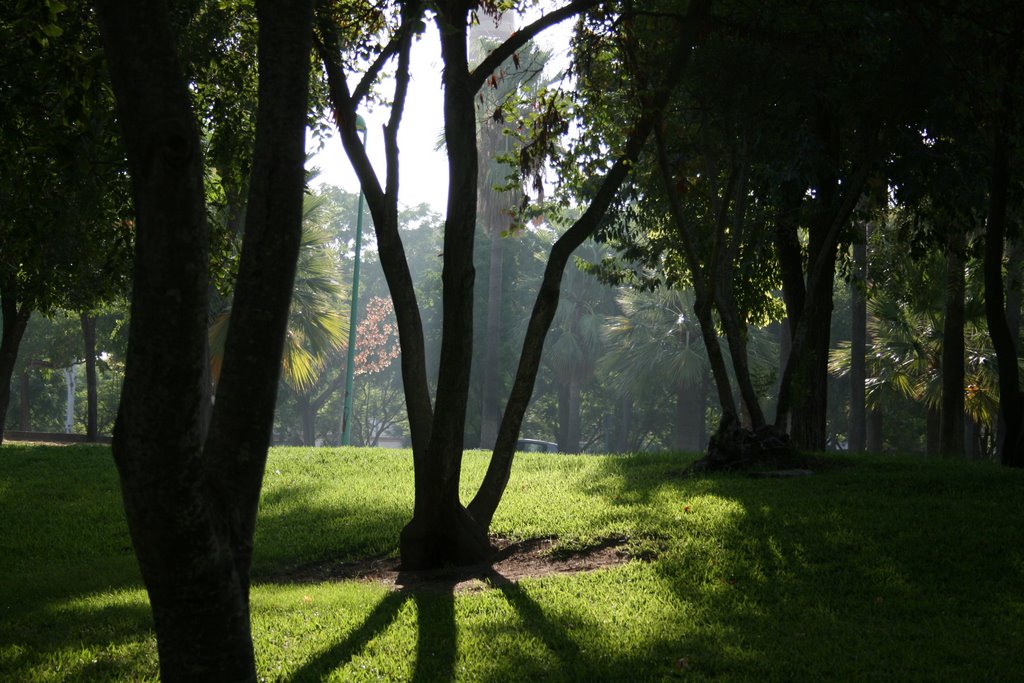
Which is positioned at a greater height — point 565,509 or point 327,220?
point 327,220

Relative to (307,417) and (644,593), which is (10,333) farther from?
(307,417)

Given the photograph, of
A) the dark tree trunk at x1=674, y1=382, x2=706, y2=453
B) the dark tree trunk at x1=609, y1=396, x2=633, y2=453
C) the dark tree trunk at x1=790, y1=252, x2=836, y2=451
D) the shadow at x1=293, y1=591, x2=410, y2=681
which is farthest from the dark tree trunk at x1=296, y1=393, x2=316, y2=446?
the shadow at x1=293, y1=591, x2=410, y2=681

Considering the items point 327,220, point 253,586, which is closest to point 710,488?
point 253,586

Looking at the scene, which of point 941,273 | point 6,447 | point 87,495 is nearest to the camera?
point 87,495

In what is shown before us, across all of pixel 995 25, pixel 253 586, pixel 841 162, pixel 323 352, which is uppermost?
pixel 995 25

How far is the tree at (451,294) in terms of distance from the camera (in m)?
8.55

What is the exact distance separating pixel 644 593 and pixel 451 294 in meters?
2.96

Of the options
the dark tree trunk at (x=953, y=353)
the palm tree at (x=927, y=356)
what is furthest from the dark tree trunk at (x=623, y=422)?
the dark tree trunk at (x=953, y=353)

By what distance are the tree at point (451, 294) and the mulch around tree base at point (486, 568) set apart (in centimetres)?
24

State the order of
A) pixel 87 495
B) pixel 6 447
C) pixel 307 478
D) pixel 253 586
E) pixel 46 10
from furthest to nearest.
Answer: pixel 6 447 → pixel 307 478 → pixel 87 495 → pixel 253 586 → pixel 46 10

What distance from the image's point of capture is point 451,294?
865cm

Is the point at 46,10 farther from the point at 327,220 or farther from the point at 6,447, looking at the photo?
the point at 327,220

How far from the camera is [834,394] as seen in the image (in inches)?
1586

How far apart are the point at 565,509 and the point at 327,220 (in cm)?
1762
